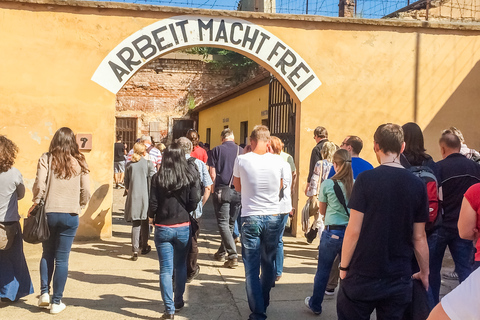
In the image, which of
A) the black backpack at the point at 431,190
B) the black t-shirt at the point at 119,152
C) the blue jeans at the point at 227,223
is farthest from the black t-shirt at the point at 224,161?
the black t-shirt at the point at 119,152

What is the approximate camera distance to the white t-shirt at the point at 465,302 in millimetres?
1608

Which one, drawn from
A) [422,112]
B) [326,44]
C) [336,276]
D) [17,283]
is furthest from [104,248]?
[422,112]

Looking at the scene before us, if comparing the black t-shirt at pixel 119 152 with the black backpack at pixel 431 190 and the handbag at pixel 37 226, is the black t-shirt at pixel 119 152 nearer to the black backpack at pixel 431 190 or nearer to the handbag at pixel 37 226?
Answer: the handbag at pixel 37 226

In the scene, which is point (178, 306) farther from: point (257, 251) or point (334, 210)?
point (334, 210)

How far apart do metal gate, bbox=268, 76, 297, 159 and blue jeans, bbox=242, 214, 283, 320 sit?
517 centimetres

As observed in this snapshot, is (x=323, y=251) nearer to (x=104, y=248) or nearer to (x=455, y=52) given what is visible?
(x=104, y=248)

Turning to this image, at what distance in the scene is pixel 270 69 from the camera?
9164 millimetres

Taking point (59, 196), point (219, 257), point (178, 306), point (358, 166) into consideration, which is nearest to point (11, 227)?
point (59, 196)

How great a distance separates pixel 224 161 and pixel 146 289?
228 cm

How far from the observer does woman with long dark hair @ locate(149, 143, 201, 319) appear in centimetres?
482

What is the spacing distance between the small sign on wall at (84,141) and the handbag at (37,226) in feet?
12.2

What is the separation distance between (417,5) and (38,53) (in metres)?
10.4

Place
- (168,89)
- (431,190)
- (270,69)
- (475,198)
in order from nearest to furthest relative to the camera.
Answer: (475,198) < (431,190) < (270,69) < (168,89)

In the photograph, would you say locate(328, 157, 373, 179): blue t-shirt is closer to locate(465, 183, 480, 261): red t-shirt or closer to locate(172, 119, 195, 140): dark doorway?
locate(465, 183, 480, 261): red t-shirt
